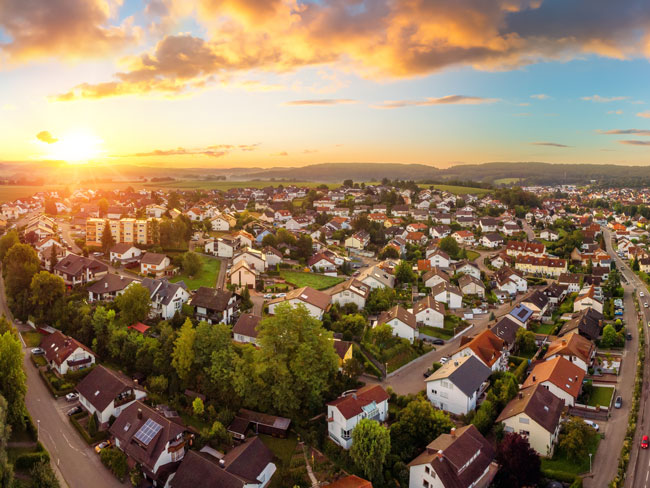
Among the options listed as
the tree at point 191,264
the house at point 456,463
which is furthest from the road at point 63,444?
the tree at point 191,264

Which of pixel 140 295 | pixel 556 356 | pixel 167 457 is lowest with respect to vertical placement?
pixel 167 457

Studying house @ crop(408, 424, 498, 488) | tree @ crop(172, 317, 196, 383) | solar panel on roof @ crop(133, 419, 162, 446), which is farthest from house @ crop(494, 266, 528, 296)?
solar panel on roof @ crop(133, 419, 162, 446)

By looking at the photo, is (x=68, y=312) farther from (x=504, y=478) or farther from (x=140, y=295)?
(x=504, y=478)

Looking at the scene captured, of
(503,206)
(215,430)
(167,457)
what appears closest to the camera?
(167,457)

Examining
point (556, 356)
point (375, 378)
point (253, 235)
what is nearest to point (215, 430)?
point (375, 378)

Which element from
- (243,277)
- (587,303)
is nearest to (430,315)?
(587,303)

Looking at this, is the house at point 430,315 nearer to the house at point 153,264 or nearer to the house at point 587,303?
the house at point 587,303
